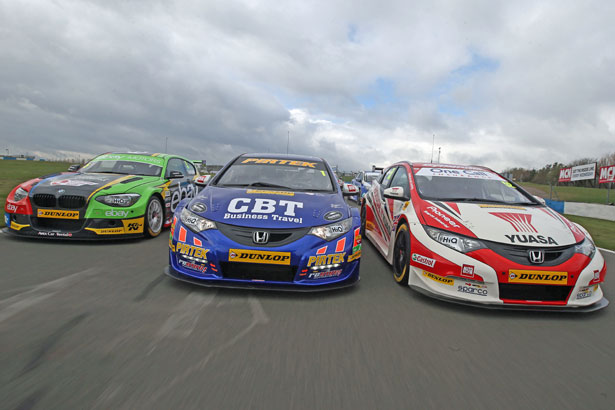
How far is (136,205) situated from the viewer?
5734 millimetres

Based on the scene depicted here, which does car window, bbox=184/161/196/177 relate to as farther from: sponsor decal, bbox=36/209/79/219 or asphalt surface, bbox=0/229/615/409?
asphalt surface, bbox=0/229/615/409

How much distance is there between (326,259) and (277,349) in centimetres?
114

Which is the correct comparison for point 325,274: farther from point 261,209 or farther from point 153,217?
point 153,217

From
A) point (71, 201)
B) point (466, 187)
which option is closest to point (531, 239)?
point (466, 187)

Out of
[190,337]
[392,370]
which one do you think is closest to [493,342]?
[392,370]

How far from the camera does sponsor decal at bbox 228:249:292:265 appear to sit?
3301 millimetres

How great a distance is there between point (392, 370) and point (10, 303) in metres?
2.92

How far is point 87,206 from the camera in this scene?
17.4 ft

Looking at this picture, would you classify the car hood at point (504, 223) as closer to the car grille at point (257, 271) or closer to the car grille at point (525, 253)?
the car grille at point (525, 253)

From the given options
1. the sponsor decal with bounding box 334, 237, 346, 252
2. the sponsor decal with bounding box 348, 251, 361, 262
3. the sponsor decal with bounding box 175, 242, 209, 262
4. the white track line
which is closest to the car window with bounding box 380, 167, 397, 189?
the sponsor decal with bounding box 348, 251, 361, 262

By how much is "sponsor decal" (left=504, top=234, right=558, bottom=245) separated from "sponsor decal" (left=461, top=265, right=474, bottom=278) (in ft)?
1.50

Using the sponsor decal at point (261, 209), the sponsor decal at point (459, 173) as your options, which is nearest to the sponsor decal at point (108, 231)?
the sponsor decal at point (261, 209)

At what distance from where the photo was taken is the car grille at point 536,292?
329 cm

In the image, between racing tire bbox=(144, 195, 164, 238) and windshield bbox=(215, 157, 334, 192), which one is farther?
racing tire bbox=(144, 195, 164, 238)
